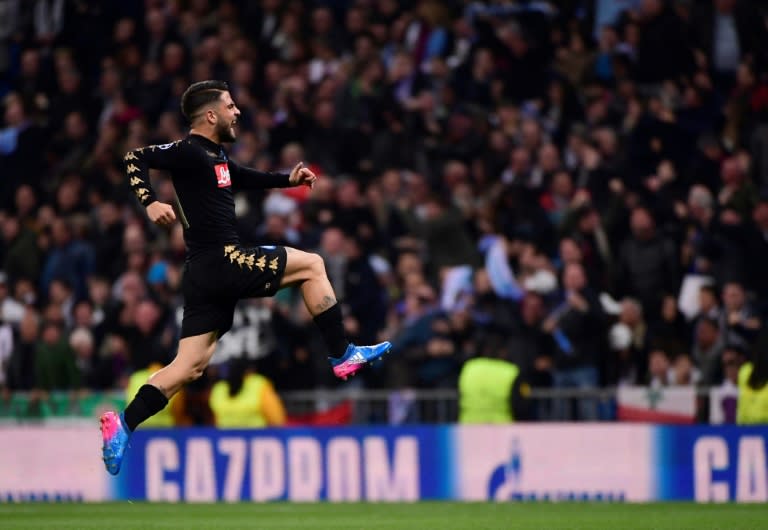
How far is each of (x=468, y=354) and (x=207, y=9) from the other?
26.5 feet

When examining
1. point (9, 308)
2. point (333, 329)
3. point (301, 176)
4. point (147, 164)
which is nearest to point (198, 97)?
point (147, 164)

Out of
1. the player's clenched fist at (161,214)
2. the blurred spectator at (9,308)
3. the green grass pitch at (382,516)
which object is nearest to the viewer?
the player's clenched fist at (161,214)

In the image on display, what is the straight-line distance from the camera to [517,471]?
50.3ft

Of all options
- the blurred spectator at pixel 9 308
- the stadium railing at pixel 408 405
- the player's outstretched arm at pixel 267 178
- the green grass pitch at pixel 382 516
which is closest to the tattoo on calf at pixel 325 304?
the player's outstretched arm at pixel 267 178

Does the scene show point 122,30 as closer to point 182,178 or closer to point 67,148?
point 67,148

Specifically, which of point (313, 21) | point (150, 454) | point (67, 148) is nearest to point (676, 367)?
point (150, 454)

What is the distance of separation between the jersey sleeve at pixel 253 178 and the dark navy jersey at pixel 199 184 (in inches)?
3.2

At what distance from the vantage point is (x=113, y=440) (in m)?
10.2

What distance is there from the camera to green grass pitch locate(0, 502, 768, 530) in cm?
1153

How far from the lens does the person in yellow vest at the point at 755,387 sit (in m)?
14.3

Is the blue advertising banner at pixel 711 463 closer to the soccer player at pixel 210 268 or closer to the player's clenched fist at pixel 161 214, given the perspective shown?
the soccer player at pixel 210 268

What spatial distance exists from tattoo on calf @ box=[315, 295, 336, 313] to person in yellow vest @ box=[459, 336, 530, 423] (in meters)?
5.11

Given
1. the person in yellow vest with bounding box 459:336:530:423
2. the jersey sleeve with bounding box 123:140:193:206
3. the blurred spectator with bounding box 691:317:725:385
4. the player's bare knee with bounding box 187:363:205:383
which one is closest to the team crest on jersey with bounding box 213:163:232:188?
the jersey sleeve with bounding box 123:140:193:206

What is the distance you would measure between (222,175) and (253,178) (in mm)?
336
